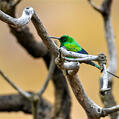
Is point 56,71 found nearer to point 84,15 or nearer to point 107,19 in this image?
point 107,19

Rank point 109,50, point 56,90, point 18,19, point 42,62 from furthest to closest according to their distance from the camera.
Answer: point 42,62, point 56,90, point 109,50, point 18,19

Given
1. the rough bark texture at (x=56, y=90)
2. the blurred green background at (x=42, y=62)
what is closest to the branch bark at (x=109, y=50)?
the rough bark texture at (x=56, y=90)

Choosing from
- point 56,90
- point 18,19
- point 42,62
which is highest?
point 18,19

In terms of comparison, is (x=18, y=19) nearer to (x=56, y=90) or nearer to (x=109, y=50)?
(x=109, y=50)

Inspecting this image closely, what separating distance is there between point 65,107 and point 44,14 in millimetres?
2614

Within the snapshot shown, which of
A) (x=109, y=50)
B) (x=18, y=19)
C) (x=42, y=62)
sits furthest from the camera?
(x=42, y=62)

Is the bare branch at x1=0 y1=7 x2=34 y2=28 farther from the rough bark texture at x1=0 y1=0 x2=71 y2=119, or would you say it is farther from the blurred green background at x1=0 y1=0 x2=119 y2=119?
the blurred green background at x1=0 y1=0 x2=119 y2=119

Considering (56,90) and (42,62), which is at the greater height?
(56,90)

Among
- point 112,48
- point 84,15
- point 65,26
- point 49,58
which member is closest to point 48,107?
point 49,58

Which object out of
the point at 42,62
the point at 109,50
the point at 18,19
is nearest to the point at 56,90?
the point at 109,50

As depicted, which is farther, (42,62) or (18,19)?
(42,62)

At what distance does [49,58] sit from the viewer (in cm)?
336

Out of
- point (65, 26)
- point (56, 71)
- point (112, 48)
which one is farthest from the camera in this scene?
point (65, 26)

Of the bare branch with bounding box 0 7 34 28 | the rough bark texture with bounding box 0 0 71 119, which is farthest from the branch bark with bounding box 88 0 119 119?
the bare branch with bounding box 0 7 34 28
